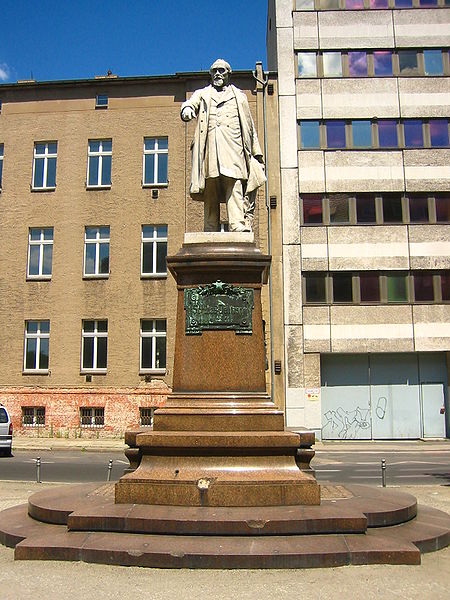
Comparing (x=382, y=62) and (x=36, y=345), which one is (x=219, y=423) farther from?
(x=382, y=62)

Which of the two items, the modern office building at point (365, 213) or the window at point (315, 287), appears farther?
the window at point (315, 287)

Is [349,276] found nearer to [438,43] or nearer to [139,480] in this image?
[438,43]

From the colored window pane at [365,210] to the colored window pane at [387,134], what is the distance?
272 cm

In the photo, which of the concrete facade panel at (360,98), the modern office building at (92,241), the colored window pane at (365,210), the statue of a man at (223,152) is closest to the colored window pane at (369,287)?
the colored window pane at (365,210)

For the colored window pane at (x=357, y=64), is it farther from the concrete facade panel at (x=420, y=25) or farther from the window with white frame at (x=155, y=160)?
the window with white frame at (x=155, y=160)

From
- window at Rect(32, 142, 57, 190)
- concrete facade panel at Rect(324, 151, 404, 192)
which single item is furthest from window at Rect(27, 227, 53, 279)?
concrete facade panel at Rect(324, 151, 404, 192)

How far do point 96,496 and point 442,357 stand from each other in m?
22.6

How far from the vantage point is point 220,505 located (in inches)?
263

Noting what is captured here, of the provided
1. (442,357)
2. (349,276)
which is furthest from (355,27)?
(442,357)

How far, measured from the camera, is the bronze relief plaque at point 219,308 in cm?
802

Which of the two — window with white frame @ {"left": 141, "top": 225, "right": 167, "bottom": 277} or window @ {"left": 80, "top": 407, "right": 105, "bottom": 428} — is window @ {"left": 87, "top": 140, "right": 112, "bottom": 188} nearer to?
window with white frame @ {"left": 141, "top": 225, "right": 167, "bottom": 277}

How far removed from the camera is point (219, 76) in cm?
937

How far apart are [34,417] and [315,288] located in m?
13.3

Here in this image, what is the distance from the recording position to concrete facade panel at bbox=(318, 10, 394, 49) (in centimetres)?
2881
